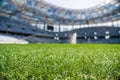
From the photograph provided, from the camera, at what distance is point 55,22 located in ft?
234

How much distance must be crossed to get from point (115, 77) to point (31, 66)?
4.11 feet

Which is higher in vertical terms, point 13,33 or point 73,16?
point 73,16

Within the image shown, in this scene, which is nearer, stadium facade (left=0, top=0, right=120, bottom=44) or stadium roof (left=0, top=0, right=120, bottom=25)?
stadium roof (left=0, top=0, right=120, bottom=25)

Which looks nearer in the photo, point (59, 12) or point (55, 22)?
point (59, 12)

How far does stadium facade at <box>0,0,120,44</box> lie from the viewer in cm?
5326

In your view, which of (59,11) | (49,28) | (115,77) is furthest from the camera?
(49,28)

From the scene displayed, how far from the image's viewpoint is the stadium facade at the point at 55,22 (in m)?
53.3

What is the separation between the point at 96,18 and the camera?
2608 inches

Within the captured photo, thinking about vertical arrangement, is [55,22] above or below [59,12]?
below

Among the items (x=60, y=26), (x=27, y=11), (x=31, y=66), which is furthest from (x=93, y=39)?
(x=31, y=66)

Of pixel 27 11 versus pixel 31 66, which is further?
pixel 27 11

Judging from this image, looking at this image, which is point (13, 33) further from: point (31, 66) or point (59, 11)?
point (31, 66)

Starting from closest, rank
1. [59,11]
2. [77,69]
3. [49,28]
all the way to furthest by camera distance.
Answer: [77,69] → [59,11] → [49,28]

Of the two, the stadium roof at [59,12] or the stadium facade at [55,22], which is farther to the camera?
the stadium facade at [55,22]
